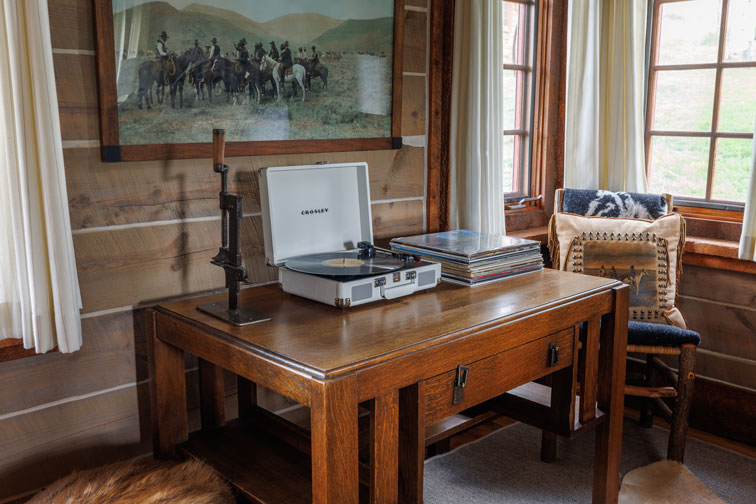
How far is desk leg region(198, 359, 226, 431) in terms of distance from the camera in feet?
6.10

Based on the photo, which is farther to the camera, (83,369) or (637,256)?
(637,256)

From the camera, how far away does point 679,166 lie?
114 inches

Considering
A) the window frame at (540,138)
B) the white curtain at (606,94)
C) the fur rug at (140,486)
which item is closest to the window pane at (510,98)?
the window frame at (540,138)

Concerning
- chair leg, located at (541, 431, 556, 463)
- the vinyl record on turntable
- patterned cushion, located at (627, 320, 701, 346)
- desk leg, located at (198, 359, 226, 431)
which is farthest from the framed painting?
chair leg, located at (541, 431, 556, 463)

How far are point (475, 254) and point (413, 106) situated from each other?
0.68 metres

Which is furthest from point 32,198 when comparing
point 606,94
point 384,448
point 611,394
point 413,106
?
point 606,94

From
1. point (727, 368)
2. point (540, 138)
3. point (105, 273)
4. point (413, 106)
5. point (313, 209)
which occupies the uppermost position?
point (413, 106)

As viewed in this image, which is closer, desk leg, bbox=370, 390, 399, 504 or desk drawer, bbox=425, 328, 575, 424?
desk leg, bbox=370, 390, 399, 504

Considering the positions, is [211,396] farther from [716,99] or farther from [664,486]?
[716,99]

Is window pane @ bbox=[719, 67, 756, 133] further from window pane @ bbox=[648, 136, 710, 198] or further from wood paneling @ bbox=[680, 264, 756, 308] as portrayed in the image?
wood paneling @ bbox=[680, 264, 756, 308]

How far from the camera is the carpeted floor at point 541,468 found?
2260mm

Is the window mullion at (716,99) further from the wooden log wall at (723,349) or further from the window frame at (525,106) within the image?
the window frame at (525,106)

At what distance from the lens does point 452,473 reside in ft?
7.86

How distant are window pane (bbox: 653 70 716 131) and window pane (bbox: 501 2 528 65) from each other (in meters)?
0.60
